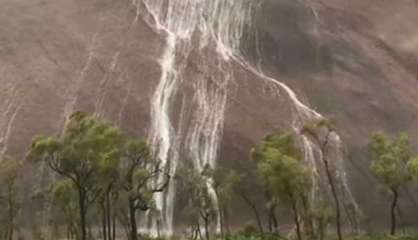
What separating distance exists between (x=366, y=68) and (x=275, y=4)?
1130 centimetres

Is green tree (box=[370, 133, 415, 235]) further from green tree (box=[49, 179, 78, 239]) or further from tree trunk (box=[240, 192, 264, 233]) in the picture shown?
green tree (box=[49, 179, 78, 239])

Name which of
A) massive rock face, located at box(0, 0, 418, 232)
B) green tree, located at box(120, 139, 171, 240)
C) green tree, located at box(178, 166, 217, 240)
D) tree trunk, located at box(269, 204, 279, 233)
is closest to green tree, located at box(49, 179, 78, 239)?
green tree, located at box(120, 139, 171, 240)

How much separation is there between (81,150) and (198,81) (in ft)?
87.6

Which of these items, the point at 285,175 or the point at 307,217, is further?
the point at 307,217

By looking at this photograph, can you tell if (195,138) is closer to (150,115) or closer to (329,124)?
(150,115)

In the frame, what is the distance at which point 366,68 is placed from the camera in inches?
2469

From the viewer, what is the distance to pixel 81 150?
107 feet

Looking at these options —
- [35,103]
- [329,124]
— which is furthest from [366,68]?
[35,103]

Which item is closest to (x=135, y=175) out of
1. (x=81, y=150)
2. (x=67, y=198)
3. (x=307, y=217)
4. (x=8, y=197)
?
(x=81, y=150)

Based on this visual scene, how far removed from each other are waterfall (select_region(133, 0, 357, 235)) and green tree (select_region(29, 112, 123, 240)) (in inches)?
453

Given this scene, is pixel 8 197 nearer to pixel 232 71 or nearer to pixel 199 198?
pixel 199 198

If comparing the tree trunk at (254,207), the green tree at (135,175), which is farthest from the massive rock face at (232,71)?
the green tree at (135,175)

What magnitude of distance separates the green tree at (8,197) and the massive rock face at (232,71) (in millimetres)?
10968

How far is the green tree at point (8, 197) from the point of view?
123 ft
